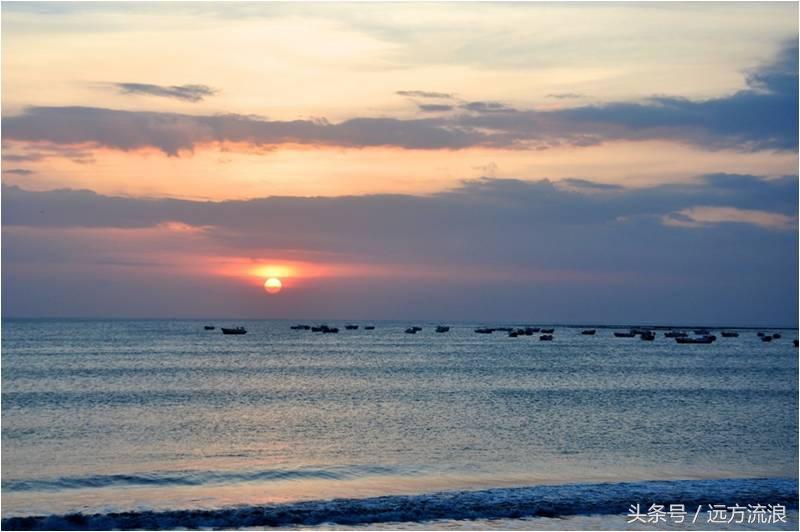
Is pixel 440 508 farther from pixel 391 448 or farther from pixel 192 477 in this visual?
pixel 391 448

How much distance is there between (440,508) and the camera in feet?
79.8

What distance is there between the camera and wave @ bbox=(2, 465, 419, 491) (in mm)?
28844

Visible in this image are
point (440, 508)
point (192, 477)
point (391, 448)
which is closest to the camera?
point (440, 508)

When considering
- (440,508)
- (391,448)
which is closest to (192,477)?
(391,448)

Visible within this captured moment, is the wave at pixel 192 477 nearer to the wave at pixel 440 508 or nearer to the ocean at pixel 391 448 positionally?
the ocean at pixel 391 448

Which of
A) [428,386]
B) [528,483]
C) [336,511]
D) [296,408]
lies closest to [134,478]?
[336,511]

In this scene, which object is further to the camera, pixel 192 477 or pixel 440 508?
pixel 192 477

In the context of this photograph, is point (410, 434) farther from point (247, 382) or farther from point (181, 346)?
point (181, 346)

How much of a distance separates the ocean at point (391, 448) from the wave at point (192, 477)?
0.34 feet

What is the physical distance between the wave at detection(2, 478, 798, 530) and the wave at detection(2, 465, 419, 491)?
4751 millimetres

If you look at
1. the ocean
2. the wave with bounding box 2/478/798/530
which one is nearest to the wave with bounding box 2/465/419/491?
the ocean

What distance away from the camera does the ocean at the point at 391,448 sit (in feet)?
80.1

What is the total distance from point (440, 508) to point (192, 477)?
991 cm

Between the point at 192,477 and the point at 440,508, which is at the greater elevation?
the point at 440,508
